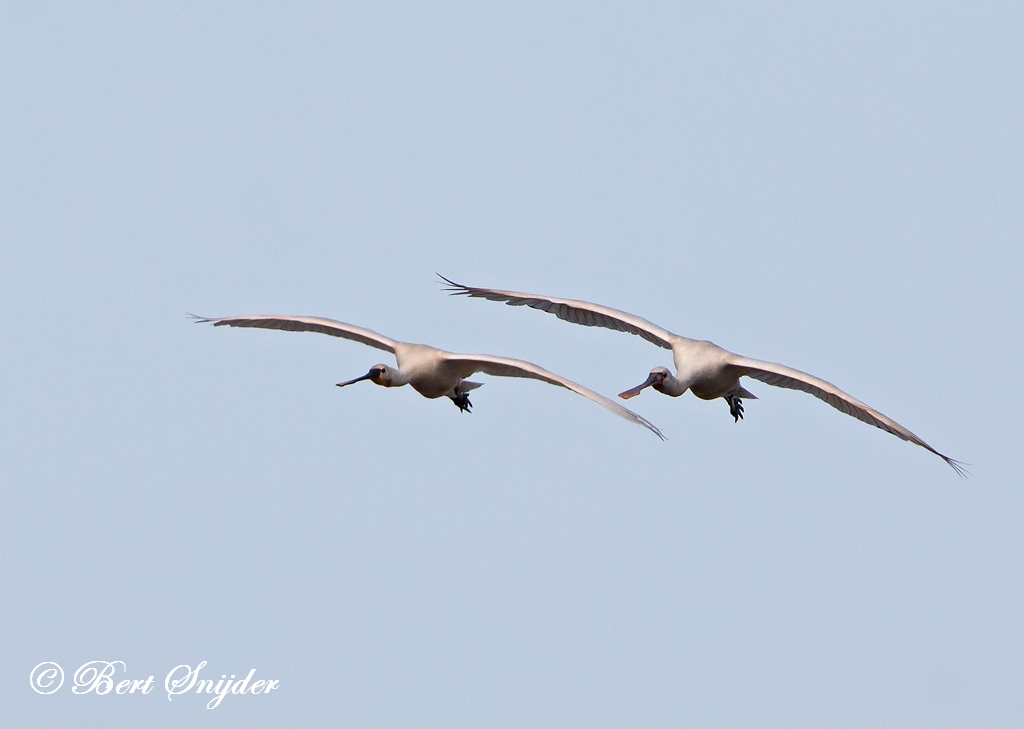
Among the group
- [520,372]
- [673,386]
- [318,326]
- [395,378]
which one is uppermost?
[318,326]

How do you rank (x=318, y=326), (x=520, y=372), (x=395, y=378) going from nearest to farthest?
(x=520, y=372) → (x=395, y=378) → (x=318, y=326)

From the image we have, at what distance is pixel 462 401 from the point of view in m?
31.6

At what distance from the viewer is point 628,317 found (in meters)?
31.5

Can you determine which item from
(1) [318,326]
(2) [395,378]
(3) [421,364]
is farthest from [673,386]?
(1) [318,326]

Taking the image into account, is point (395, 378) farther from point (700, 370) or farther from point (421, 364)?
point (700, 370)

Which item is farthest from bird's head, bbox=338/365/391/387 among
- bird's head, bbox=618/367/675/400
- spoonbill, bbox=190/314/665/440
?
bird's head, bbox=618/367/675/400

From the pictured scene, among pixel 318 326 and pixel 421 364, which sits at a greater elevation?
pixel 318 326

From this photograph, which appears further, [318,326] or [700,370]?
[318,326]

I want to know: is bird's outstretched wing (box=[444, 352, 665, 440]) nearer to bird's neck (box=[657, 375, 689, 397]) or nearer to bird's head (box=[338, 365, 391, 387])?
bird's head (box=[338, 365, 391, 387])

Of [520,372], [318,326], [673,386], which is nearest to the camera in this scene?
[520,372]

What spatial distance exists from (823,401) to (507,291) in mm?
4692

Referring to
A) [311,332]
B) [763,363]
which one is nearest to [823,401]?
[763,363]

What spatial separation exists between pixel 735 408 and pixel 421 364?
13.7 feet

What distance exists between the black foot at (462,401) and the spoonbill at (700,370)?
1.47m
